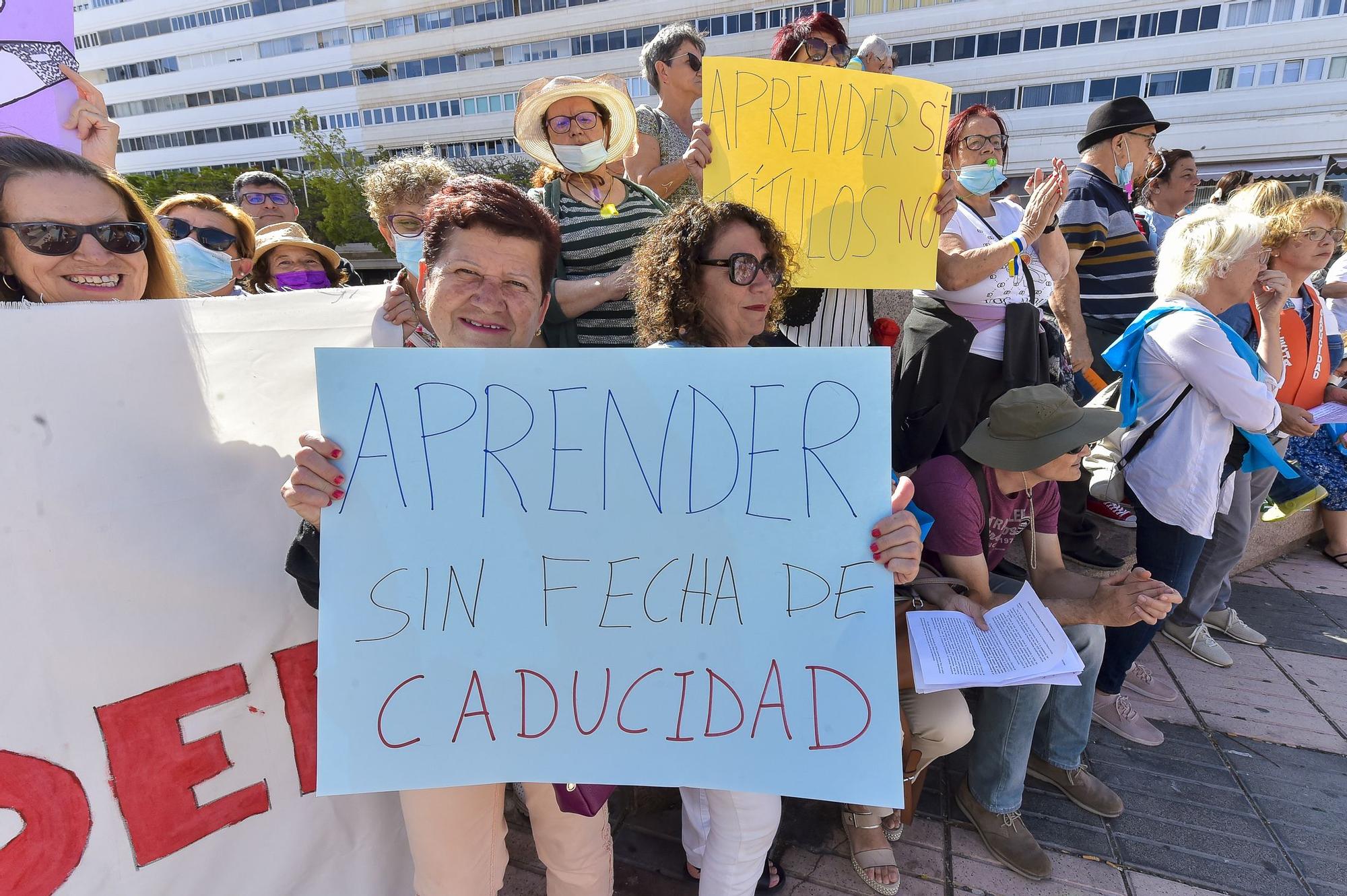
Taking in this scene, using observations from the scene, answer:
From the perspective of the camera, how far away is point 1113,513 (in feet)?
11.8

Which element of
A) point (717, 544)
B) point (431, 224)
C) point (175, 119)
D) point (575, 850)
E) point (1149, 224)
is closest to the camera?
point (717, 544)

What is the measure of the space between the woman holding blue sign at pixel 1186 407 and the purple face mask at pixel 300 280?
3549 mm

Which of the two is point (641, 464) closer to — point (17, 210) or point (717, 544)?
point (717, 544)

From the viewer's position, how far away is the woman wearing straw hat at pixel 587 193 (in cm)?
240

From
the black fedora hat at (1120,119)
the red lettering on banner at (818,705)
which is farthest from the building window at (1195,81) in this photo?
the red lettering on banner at (818,705)

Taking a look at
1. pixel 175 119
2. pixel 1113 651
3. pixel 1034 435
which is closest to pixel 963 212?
pixel 1034 435

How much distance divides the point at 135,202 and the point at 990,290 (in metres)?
2.92

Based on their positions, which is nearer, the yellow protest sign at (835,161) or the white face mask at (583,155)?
the yellow protest sign at (835,161)

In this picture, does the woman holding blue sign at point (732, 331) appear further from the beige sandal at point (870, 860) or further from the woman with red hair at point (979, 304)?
the woman with red hair at point (979, 304)

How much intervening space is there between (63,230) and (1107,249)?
174 inches

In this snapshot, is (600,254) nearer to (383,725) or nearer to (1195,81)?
(383,725)

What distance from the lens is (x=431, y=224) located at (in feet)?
5.22

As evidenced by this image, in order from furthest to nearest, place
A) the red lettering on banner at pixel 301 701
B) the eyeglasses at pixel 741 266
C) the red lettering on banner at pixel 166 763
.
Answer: the eyeglasses at pixel 741 266 < the red lettering on banner at pixel 301 701 < the red lettering on banner at pixel 166 763

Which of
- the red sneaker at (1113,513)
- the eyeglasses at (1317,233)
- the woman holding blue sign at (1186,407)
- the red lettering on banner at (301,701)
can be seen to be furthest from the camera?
the red sneaker at (1113,513)
